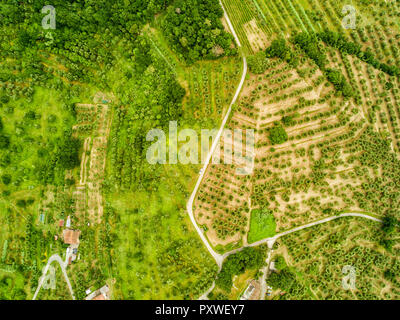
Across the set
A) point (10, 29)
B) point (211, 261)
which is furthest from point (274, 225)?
point (10, 29)

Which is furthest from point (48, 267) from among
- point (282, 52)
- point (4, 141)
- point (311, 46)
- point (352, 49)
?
point (352, 49)

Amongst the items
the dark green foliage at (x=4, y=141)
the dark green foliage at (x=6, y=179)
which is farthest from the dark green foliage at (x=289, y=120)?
the dark green foliage at (x=6, y=179)

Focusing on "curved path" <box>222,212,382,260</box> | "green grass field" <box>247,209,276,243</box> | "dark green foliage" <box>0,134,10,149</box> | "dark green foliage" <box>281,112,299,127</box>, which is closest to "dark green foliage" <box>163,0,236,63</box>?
"dark green foliage" <box>281,112,299,127</box>

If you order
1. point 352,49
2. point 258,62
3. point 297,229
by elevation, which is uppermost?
point 352,49

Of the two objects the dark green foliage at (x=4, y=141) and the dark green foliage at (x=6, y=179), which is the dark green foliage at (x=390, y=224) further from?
the dark green foliage at (x=4, y=141)

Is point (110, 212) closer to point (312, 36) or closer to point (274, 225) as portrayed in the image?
point (274, 225)

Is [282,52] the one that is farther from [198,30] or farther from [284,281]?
[284,281]

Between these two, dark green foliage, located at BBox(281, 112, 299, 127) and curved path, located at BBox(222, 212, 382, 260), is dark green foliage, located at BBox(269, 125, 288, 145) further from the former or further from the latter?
curved path, located at BBox(222, 212, 382, 260)
